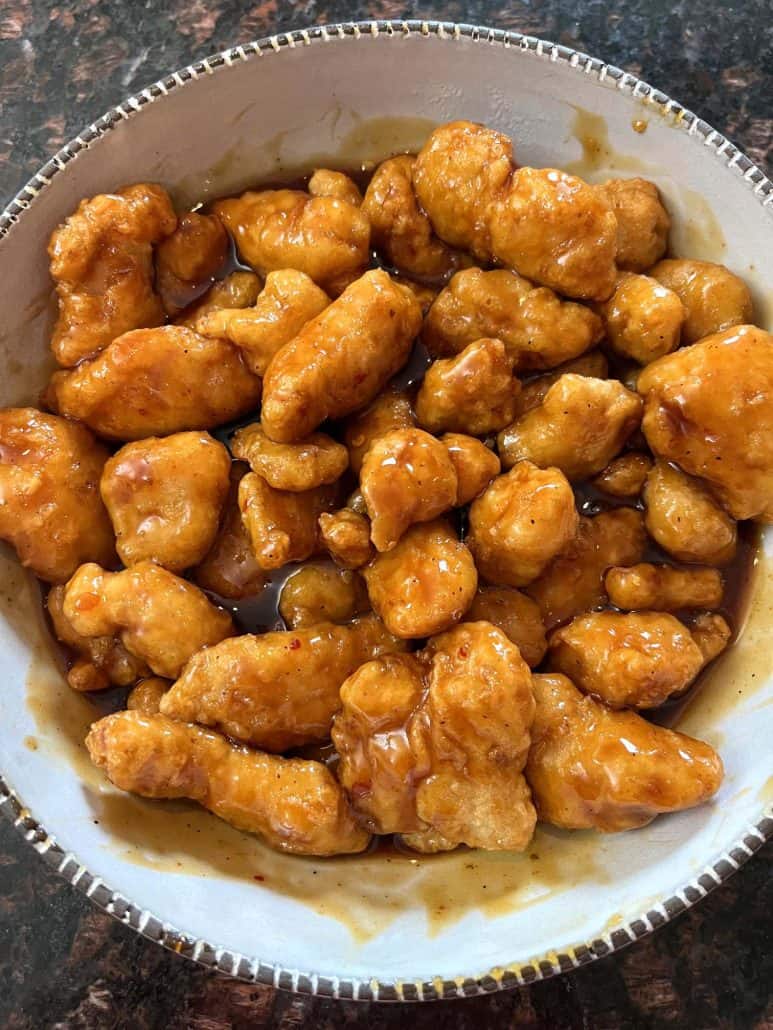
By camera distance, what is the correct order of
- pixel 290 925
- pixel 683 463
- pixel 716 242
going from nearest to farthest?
1. pixel 290 925
2. pixel 683 463
3. pixel 716 242

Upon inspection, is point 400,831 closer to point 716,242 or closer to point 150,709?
point 150,709

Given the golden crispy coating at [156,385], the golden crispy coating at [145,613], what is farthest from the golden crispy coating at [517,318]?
the golden crispy coating at [145,613]

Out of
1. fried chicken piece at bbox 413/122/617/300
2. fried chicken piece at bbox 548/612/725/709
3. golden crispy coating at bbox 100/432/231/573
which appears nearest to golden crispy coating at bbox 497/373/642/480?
fried chicken piece at bbox 413/122/617/300

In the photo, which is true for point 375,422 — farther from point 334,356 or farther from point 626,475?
point 626,475

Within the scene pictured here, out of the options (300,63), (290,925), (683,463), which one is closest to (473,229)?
(300,63)

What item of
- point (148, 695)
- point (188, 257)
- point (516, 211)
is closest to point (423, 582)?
point (148, 695)

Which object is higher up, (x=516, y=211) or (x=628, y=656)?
(x=516, y=211)

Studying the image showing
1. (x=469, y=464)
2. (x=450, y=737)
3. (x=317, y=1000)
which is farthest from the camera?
(x=317, y=1000)

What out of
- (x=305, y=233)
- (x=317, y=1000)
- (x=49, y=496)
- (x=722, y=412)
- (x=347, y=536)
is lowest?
(x=317, y=1000)
